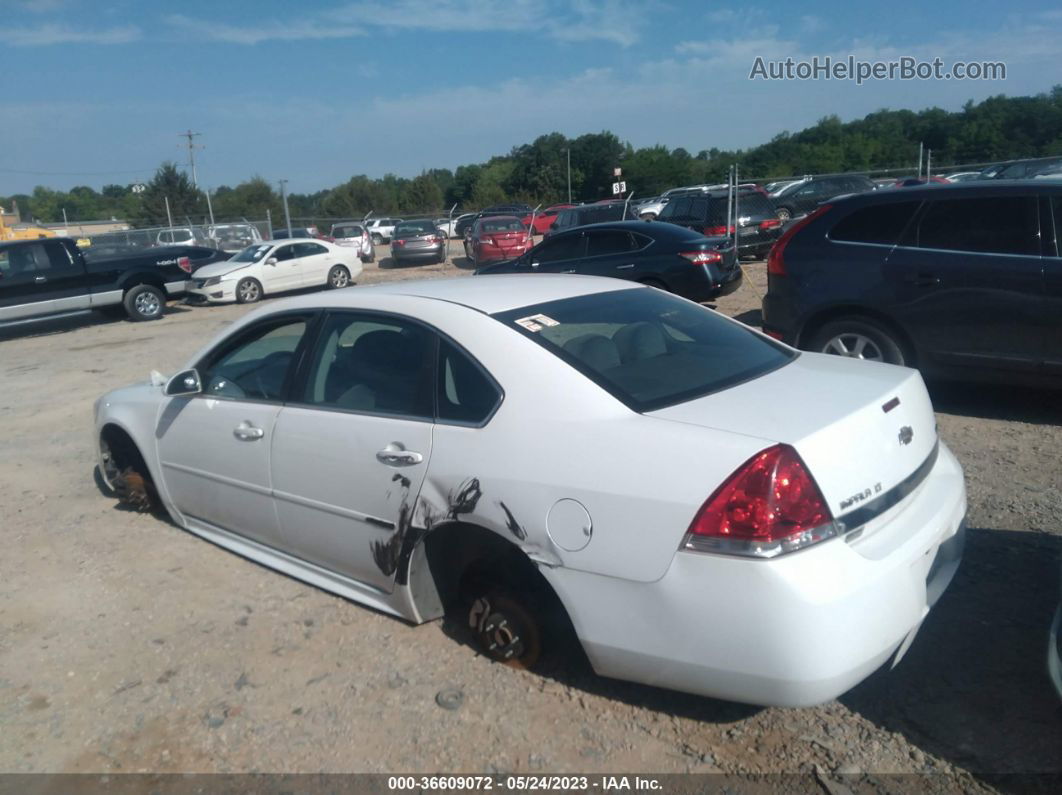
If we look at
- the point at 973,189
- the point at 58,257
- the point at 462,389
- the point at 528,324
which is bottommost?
the point at 462,389

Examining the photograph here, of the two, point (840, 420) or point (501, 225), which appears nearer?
point (840, 420)

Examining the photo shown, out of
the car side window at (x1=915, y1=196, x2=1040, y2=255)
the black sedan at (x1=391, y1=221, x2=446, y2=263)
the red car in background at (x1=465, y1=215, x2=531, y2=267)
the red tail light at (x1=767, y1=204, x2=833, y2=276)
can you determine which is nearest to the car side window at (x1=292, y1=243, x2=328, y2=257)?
the red car in background at (x1=465, y1=215, x2=531, y2=267)

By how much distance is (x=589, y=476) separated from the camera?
2879mm

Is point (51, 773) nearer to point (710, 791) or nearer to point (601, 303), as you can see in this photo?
point (710, 791)

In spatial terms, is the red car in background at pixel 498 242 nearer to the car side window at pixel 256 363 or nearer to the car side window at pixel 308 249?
the car side window at pixel 308 249

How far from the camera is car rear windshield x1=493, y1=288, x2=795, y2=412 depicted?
3232mm

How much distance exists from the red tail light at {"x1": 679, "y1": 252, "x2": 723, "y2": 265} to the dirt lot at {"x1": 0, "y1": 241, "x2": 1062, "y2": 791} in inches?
284

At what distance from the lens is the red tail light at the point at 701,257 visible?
472 inches

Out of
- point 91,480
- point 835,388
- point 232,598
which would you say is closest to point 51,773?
point 232,598

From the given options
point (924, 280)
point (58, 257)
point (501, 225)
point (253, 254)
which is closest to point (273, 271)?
point (253, 254)

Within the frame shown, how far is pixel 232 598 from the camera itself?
4.28 m

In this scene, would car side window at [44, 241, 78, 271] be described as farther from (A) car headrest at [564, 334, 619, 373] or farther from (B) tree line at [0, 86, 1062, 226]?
(B) tree line at [0, 86, 1062, 226]

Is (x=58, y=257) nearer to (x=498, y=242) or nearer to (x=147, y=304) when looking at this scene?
(x=147, y=304)

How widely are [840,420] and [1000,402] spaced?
4.75 meters
